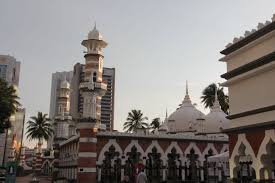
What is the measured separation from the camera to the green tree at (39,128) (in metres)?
63.0

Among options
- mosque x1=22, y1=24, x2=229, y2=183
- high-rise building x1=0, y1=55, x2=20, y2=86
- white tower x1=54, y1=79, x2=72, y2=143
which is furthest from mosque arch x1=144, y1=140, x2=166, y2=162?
high-rise building x1=0, y1=55, x2=20, y2=86

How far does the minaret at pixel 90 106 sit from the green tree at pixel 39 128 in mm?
35063

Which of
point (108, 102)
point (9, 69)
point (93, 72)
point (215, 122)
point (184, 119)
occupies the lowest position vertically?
point (215, 122)

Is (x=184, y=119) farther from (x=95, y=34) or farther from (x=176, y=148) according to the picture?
(x=95, y=34)

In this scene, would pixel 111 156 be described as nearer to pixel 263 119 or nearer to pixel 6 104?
pixel 6 104

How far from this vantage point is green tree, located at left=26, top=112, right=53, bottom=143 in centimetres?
6297

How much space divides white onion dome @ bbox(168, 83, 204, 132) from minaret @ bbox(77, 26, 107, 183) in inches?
667

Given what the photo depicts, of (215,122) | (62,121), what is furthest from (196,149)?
(62,121)

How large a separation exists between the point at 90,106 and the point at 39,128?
36.6m

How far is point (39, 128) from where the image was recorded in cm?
6331

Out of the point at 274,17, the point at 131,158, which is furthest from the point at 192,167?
the point at 274,17

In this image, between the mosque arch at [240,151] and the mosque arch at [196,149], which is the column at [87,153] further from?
the mosque arch at [240,151]

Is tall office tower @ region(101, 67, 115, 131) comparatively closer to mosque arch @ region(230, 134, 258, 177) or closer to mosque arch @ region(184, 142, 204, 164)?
mosque arch @ region(184, 142, 204, 164)

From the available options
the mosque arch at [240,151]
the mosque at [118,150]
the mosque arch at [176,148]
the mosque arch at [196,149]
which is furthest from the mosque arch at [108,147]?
the mosque arch at [240,151]
